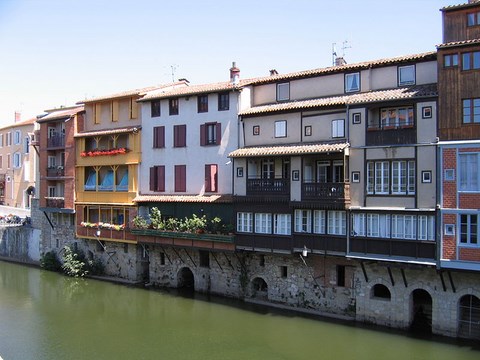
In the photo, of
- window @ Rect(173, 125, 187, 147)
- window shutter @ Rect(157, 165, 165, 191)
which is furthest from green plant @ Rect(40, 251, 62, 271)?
window @ Rect(173, 125, 187, 147)

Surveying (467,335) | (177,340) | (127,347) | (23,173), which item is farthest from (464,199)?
(23,173)

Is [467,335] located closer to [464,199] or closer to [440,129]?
[464,199]

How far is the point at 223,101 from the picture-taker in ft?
107

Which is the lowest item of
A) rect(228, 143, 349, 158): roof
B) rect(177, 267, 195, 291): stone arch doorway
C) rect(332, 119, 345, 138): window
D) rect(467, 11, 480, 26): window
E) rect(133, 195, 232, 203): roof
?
rect(177, 267, 195, 291): stone arch doorway

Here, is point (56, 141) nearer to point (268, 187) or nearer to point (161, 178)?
point (161, 178)

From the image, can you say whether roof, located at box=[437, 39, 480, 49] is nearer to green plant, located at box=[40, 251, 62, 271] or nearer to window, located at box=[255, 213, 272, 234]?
window, located at box=[255, 213, 272, 234]

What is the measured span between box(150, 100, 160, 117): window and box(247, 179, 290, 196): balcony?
33.5 ft

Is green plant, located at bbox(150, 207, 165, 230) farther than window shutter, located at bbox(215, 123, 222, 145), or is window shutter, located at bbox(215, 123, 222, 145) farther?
green plant, located at bbox(150, 207, 165, 230)

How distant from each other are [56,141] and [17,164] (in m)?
18.7

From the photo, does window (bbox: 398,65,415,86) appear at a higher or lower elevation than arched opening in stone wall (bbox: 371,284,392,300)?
higher

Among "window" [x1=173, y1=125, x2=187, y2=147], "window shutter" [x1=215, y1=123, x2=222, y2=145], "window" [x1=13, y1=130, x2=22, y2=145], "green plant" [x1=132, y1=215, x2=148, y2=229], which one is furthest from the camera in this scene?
"window" [x1=13, y1=130, x2=22, y2=145]

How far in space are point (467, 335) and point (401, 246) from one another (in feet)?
16.4

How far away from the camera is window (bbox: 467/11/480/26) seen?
76.9ft

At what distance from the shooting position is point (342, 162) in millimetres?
27172
